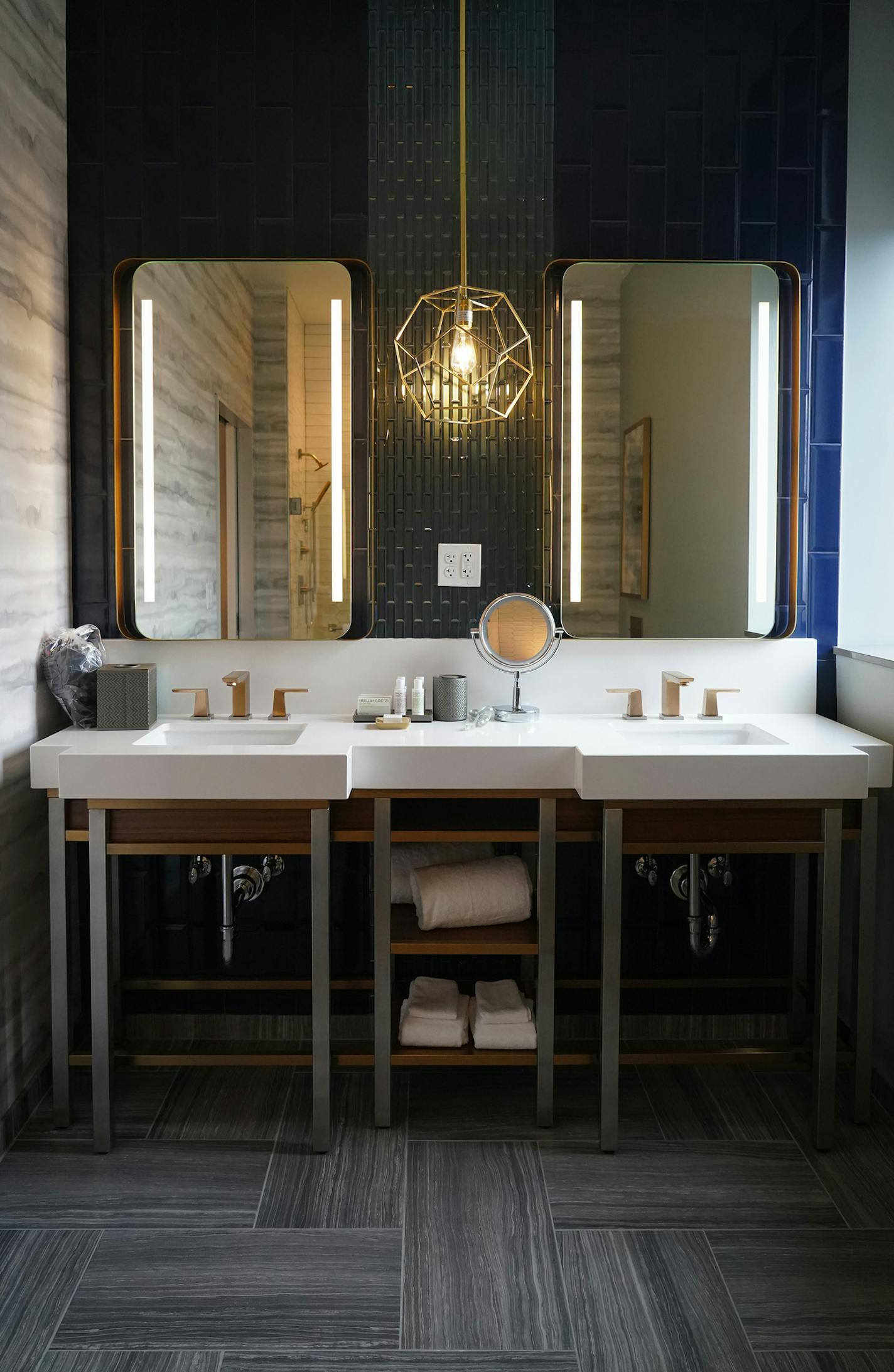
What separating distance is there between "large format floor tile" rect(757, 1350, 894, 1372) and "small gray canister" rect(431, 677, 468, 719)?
1.47 metres

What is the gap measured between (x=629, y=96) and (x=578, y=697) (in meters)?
1.53

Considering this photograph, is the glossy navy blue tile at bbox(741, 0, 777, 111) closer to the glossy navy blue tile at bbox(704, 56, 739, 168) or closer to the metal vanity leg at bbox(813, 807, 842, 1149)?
the glossy navy blue tile at bbox(704, 56, 739, 168)

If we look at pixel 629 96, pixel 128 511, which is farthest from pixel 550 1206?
pixel 629 96

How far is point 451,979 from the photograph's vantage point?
2.87 meters

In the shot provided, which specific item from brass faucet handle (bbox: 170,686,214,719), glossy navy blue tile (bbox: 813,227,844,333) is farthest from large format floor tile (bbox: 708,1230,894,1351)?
glossy navy blue tile (bbox: 813,227,844,333)

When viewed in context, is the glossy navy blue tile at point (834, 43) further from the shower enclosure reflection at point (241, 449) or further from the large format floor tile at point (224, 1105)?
the large format floor tile at point (224, 1105)

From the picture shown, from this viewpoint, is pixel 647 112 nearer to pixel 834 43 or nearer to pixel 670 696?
pixel 834 43

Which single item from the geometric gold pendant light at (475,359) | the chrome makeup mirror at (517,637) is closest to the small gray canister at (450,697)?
the chrome makeup mirror at (517,637)

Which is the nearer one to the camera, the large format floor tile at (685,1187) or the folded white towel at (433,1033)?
the large format floor tile at (685,1187)

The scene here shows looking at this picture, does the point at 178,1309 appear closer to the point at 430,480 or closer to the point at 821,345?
the point at 430,480

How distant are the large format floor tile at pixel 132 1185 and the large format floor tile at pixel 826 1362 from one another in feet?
3.21

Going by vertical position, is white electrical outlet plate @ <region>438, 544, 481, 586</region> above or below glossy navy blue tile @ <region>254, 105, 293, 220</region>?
below

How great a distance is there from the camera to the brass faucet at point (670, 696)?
2709 mm

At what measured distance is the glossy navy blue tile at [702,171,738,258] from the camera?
2734 mm
